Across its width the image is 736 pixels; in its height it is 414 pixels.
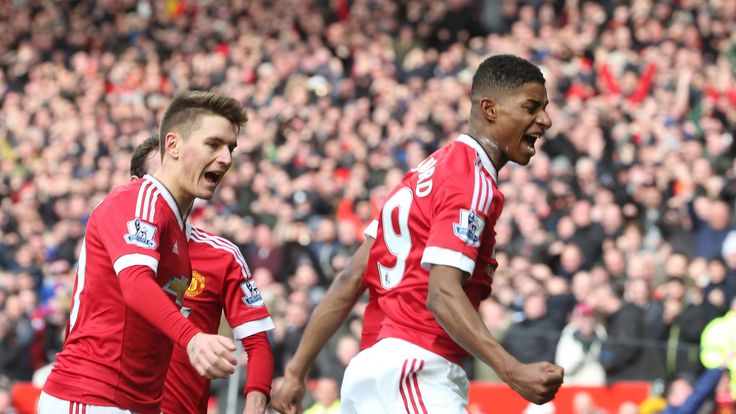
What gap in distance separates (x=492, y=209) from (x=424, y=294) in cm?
44

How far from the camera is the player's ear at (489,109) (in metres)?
5.22

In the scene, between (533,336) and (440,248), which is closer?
(440,248)

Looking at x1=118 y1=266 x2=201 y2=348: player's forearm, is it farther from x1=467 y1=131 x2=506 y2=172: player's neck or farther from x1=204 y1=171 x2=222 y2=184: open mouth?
x1=467 y1=131 x2=506 y2=172: player's neck

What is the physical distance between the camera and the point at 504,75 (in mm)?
5230

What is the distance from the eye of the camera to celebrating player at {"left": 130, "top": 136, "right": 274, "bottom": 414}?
585 cm

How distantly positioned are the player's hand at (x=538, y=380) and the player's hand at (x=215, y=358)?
1.00 meters

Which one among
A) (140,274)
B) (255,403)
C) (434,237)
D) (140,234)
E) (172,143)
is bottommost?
(255,403)

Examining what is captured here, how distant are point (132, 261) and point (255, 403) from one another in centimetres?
121

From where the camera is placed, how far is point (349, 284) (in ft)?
18.4

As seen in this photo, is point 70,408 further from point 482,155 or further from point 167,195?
point 482,155

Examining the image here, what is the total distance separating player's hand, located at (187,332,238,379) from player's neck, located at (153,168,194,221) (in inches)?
36.9

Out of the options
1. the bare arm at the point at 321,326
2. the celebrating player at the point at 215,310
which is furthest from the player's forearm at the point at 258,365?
the bare arm at the point at 321,326

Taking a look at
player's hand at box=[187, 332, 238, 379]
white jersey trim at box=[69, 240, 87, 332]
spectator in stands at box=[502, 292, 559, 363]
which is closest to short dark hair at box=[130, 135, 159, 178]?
white jersey trim at box=[69, 240, 87, 332]

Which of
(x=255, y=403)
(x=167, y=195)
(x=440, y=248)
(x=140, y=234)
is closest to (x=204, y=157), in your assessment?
(x=167, y=195)
